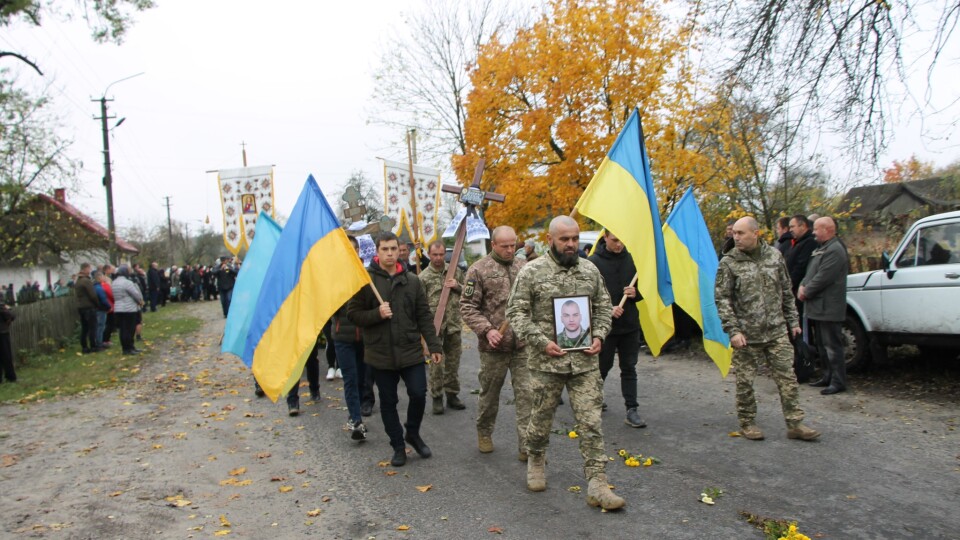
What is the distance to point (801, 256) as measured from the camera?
27.7 feet

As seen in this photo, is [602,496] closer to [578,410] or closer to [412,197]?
[578,410]

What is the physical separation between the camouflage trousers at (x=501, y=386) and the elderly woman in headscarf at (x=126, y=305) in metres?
11.4

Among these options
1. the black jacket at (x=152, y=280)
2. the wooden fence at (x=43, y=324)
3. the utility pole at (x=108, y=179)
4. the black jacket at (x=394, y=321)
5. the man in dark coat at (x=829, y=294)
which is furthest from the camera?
the black jacket at (x=152, y=280)

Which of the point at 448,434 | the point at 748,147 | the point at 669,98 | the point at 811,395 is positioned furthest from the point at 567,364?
the point at 669,98

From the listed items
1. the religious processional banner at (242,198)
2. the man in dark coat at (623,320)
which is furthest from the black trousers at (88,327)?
the man in dark coat at (623,320)

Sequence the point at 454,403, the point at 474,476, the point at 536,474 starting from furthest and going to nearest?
the point at 454,403, the point at 474,476, the point at 536,474

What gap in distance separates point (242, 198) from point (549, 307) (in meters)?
11.1

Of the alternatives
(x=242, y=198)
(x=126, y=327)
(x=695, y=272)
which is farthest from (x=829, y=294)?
(x=126, y=327)

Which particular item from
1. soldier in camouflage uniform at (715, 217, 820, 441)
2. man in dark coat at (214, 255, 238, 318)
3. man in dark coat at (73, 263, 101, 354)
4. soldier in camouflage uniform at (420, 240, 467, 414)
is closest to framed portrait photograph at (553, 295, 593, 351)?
soldier in camouflage uniform at (715, 217, 820, 441)

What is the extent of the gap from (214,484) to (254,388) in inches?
181

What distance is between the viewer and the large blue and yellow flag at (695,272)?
7227 mm

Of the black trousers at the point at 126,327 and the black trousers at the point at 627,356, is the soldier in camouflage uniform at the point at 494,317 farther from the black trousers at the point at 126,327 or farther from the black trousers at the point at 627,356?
the black trousers at the point at 126,327

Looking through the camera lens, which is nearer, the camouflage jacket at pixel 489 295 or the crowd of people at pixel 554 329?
the crowd of people at pixel 554 329

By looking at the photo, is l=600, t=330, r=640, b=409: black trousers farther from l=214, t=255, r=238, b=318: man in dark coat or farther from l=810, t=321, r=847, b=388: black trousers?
l=214, t=255, r=238, b=318: man in dark coat
